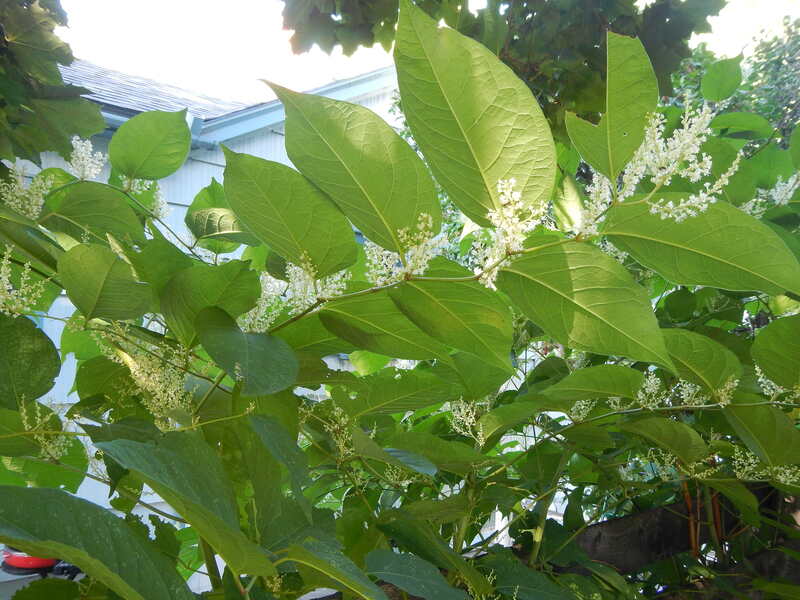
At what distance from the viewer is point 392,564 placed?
0.55 meters

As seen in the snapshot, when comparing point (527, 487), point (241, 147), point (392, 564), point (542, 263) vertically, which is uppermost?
point (542, 263)

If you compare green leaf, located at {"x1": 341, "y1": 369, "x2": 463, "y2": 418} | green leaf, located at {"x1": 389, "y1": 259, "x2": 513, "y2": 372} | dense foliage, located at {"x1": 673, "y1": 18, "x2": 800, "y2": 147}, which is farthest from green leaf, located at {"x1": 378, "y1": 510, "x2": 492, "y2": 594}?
dense foliage, located at {"x1": 673, "y1": 18, "x2": 800, "y2": 147}

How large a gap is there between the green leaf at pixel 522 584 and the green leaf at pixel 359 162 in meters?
0.45

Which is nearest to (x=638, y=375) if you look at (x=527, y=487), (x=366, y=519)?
(x=527, y=487)

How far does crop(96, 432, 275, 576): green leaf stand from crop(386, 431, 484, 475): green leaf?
306 mm

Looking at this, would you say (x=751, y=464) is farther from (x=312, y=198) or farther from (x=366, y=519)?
(x=312, y=198)

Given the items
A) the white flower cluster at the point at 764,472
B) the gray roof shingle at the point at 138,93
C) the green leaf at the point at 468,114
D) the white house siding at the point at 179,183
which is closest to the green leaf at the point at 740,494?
the white flower cluster at the point at 764,472

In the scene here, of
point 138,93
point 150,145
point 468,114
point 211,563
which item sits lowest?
point 138,93

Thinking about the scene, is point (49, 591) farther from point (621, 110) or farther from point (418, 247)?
point (621, 110)

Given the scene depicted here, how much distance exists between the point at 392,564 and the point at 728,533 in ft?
2.90

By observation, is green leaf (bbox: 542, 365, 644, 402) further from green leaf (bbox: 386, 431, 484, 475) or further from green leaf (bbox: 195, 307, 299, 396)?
green leaf (bbox: 195, 307, 299, 396)

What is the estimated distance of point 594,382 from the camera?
0.76m

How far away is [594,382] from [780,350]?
22 cm

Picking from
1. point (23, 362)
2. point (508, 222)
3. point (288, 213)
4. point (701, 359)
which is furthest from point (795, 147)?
point (23, 362)
